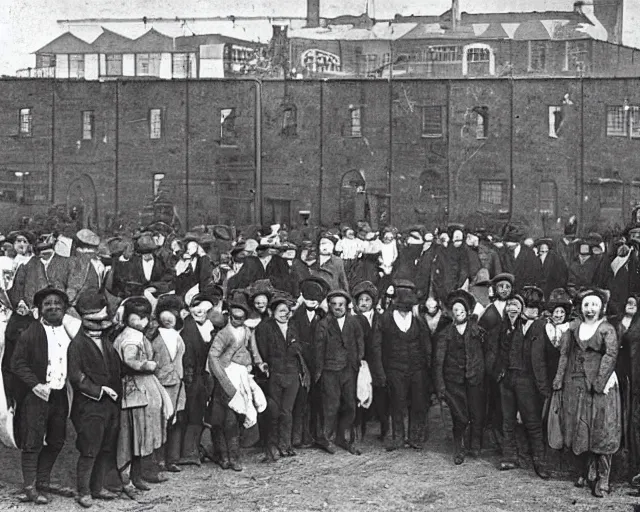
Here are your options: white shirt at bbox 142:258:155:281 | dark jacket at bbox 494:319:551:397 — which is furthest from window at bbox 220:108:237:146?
dark jacket at bbox 494:319:551:397

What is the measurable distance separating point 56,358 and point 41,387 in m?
0.29

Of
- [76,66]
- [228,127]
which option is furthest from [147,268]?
[76,66]

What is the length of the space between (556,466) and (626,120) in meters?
24.2

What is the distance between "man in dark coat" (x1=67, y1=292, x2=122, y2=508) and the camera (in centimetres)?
755

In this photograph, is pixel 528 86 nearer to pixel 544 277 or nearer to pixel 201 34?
pixel 201 34

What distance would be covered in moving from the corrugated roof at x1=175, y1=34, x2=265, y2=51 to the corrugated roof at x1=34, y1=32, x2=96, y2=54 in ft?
9.49

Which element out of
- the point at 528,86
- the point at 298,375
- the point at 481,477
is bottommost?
the point at 481,477

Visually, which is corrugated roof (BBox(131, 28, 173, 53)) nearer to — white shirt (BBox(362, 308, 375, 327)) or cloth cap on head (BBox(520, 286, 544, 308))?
white shirt (BBox(362, 308, 375, 327))

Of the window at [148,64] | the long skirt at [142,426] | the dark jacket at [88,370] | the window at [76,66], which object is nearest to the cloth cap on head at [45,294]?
the dark jacket at [88,370]

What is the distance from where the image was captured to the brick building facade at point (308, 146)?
3088cm

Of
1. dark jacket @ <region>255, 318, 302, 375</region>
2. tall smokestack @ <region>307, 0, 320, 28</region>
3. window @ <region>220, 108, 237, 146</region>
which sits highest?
tall smokestack @ <region>307, 0, 320, 28</region>

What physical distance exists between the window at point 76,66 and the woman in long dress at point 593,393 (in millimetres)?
24045

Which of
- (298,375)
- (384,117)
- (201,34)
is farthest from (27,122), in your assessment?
(298,375)

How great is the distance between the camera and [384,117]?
31.7m
